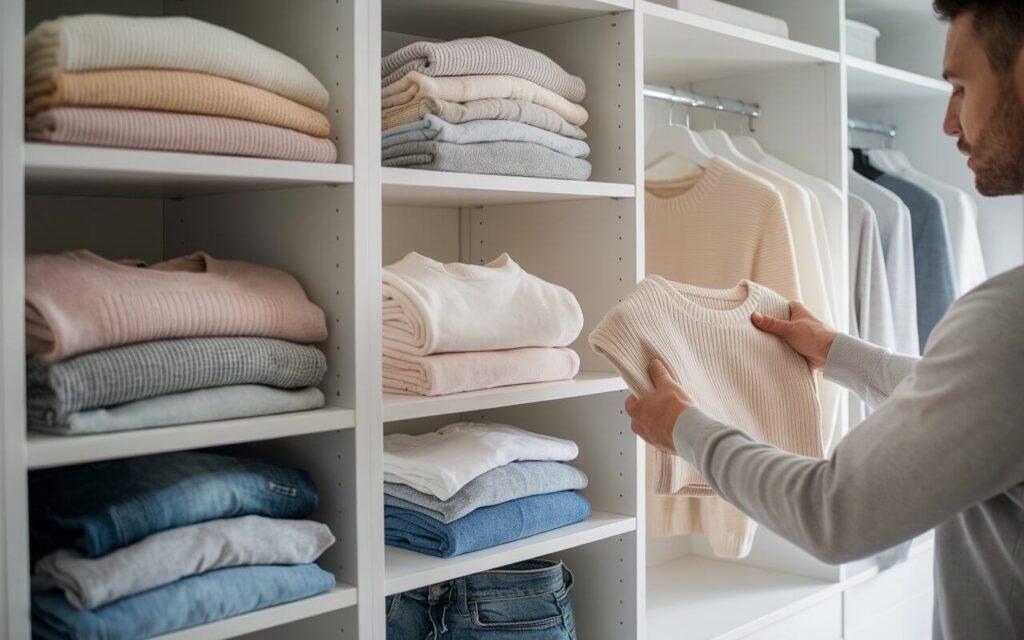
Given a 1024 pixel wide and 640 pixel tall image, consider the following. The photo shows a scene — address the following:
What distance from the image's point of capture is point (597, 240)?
1.80 metres

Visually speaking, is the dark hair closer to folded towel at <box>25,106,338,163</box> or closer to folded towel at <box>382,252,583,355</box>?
folded towel at <box>382,252,583,355</box>

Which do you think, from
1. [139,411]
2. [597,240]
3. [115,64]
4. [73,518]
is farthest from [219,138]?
[597,240]

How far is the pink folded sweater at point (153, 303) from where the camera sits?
3.67 feet

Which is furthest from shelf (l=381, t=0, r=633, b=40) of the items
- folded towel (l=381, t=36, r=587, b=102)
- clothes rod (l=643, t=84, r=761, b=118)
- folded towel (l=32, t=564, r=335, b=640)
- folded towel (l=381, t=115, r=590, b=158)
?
folded towel (l=32, t=564, r=335, b=640)

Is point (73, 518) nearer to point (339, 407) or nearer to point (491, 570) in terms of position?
point (339, 407)

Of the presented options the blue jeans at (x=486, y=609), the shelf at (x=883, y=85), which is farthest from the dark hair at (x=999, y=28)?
the shelf at (x=883, y=85)

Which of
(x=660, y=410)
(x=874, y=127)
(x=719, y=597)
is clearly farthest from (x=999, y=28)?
(x=874, y=127)

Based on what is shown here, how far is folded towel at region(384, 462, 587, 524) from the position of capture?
153 centimetres

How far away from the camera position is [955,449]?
108 cm

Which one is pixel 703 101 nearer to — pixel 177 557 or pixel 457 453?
pixel 457 453

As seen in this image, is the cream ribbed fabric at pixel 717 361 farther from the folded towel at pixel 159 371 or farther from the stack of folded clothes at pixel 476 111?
the folded towel at pixel 159 371

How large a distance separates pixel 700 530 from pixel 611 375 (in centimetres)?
40

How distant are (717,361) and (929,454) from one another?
1.89ft

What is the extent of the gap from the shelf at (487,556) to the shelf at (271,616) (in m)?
0.08
